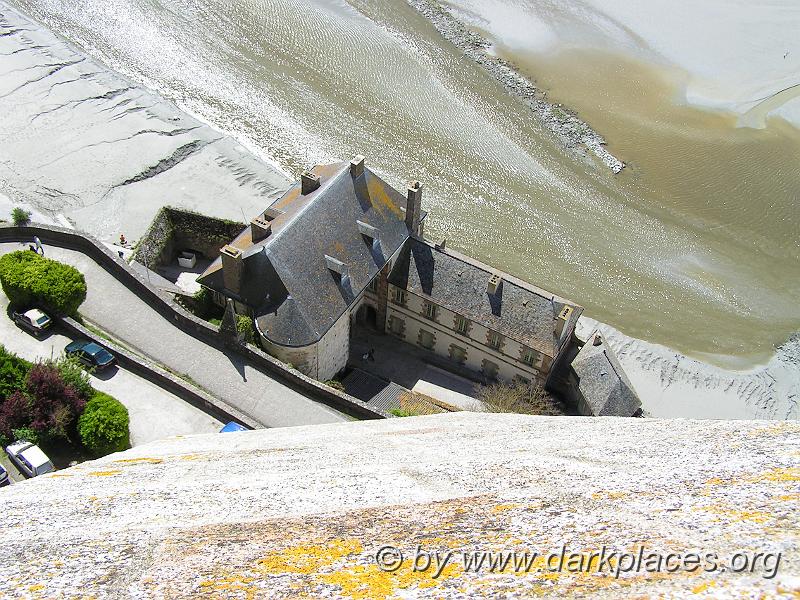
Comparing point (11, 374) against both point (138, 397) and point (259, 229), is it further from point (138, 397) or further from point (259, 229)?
point (259, 229)

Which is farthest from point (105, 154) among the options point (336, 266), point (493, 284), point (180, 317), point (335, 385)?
point (493, 284)

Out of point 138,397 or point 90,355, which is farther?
point 90,355

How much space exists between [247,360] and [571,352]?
55.5 ft

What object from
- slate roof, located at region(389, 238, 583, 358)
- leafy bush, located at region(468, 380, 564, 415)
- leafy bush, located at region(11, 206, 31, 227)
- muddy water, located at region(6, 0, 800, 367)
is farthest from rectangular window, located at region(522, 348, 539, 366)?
leafy bush, located at region(11, 206, 31, 227)

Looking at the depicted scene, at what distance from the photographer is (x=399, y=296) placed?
1528 inches

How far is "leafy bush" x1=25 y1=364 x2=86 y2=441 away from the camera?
2659cm

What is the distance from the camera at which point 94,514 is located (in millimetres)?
8711

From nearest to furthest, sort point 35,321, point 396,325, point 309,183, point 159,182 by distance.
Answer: point 35,321, point 309,183, point 396,325, point 159,182

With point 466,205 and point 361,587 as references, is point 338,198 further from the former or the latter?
point 361,587

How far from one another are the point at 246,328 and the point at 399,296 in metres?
9.09

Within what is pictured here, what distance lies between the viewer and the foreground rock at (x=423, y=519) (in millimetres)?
6934

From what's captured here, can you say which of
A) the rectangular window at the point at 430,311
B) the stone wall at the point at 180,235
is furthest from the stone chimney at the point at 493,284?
the stone wall at the point at 180,235

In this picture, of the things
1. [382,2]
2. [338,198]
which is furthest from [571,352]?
[382,2]

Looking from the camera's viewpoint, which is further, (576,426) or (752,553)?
(576,426)
